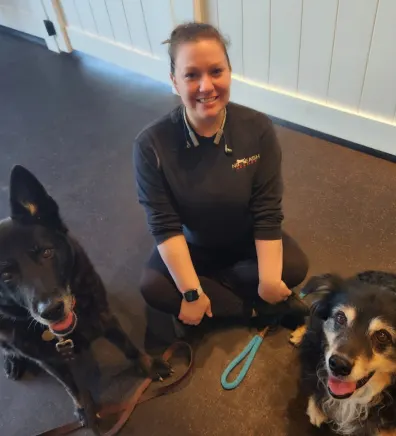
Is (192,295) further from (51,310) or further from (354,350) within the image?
(354,350)

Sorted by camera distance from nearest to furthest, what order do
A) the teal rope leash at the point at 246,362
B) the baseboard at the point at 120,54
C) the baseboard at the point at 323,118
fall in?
the teal rope leash at the point at 246,362, the baseboard at the point at 323,118, the baseboard at the point at 120,54

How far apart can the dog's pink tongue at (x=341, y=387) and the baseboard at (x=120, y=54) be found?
95.6 inches

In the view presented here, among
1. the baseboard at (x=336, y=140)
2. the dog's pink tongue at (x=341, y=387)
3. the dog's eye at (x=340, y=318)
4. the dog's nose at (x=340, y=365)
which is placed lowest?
the baseboard at (x=336, y=140)

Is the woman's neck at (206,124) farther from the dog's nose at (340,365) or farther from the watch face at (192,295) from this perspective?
the dog's nose at (340,365)

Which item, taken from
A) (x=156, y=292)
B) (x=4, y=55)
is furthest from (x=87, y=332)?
(x=4, y=55)

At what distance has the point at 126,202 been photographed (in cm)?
238

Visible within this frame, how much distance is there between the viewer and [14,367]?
1694mm

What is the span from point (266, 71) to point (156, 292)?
62.0 inches

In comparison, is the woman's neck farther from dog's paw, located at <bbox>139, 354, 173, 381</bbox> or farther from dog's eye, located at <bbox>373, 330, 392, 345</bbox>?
dog's paw, located at <bbox>139, 354, 173, 381</bbox>

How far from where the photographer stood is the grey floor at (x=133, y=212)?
158cm

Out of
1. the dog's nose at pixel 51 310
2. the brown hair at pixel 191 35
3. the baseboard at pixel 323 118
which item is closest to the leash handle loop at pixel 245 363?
the dog's nose at pixel 51 310

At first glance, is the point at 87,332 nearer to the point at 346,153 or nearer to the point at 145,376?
the point at 145,376

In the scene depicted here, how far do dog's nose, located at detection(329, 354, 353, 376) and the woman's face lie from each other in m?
0.76

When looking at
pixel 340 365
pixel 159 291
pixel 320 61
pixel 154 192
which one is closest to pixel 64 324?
pixel 159 291
